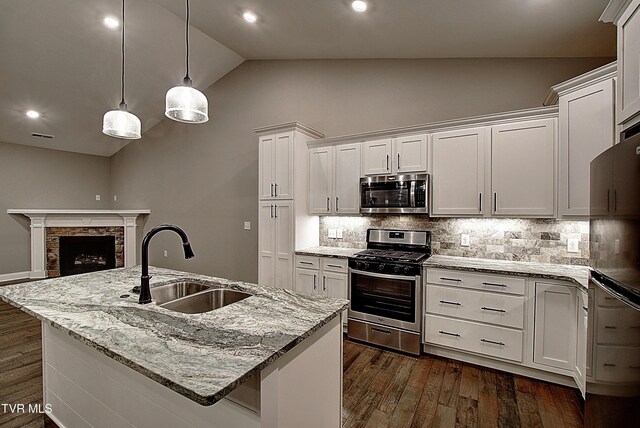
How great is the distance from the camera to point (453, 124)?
3020 millimetres

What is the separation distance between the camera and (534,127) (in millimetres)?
2652

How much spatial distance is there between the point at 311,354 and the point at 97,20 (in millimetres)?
4622

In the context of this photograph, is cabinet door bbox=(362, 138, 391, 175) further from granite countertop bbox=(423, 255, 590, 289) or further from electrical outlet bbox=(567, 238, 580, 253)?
electrical outlet bbox=(567, 238, 580, 253)

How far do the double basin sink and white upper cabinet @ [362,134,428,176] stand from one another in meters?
2.18

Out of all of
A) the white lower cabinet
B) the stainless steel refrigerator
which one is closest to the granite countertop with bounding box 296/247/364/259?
the white lower cabinet

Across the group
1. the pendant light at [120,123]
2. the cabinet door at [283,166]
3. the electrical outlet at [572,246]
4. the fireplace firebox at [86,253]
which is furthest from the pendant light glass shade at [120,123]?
the fireplace firebox at [86,253]

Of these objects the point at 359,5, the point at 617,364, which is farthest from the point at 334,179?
the point at 617,364

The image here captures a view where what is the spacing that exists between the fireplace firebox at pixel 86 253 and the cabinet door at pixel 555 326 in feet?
23.9

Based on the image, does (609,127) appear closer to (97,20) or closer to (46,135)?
(97,20)

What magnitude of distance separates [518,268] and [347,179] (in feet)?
6.40

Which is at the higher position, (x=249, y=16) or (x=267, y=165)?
(x=249, y=16)

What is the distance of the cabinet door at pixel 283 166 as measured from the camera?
371cm

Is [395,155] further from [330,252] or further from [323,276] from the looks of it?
[323,276]

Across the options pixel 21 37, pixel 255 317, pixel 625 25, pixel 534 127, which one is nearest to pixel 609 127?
pixel 534 127
